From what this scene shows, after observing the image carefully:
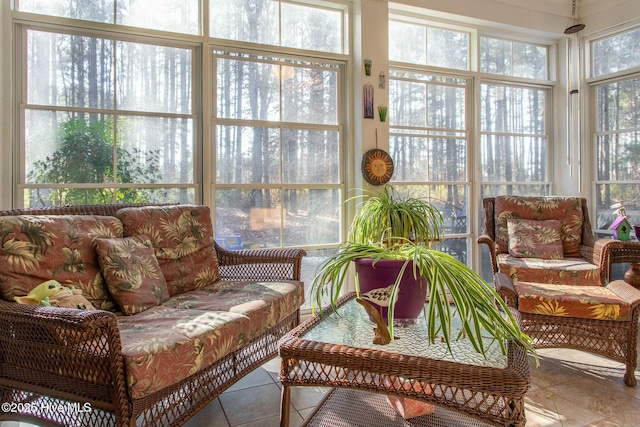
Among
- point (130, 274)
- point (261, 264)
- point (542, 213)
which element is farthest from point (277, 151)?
point (542, 213)

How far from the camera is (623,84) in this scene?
12.6 feet

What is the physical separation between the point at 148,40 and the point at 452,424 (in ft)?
9.37

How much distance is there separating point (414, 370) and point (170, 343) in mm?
829

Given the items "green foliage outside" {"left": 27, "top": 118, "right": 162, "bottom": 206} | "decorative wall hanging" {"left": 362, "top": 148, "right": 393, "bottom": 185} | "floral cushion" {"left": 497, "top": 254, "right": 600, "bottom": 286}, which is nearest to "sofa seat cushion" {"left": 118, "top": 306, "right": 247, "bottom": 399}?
"green foliage outside" {"left": 27, "top": 118, "right": 162, "bottom": 206}

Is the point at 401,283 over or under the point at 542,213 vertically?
under

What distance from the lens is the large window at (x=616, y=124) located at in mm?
3732

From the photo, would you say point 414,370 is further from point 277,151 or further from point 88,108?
point 88,108

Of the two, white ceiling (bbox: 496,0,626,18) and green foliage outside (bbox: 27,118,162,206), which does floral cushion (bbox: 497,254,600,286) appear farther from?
green foliage outside (bbox: 27,118,162,206)

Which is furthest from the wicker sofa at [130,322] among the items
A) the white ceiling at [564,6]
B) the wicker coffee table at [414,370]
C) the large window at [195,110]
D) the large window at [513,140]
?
the white ceiling at [564,6]

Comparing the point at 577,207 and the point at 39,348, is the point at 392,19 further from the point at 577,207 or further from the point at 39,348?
the point at 39,348

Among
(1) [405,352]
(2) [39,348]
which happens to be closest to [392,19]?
(1) [405,352]

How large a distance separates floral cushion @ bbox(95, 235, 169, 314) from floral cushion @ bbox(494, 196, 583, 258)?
264cm

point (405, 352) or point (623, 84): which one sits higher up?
point (623, 84)

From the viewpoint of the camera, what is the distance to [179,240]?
236cm
